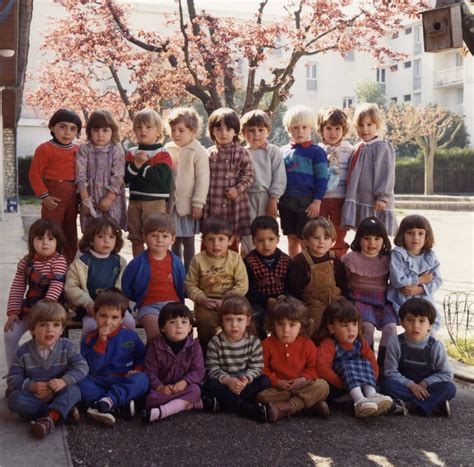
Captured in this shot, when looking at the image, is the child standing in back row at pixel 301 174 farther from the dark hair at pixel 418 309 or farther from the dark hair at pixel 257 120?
the dark hair at pixel 418 309

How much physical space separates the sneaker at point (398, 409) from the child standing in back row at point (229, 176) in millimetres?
1721

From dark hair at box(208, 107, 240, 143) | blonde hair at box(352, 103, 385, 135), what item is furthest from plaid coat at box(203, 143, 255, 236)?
blonde hair at box(352, 103, 385, 135)

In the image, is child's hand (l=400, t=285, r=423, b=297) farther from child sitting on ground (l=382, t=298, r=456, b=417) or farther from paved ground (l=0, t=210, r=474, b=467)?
paved ground (l=0, t=210, r=474, b=467)

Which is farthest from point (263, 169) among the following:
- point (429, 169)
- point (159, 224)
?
point (429, 169)

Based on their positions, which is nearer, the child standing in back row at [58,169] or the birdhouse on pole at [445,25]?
the birdhouse on pole at [445,25]

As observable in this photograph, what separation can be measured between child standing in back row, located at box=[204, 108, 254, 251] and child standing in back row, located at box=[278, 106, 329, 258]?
350mm

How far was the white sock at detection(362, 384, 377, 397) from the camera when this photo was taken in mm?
4379

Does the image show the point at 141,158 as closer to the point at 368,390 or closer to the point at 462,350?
the point at 368,390

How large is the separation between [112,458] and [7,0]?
3477mm

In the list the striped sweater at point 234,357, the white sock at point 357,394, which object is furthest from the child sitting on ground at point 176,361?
the white sock at point 357,394

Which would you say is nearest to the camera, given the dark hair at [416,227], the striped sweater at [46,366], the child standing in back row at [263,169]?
the striped sweater at [46,366]

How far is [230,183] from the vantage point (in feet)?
18.1

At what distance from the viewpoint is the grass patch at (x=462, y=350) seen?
18.1 feet

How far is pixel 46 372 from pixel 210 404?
90cm
